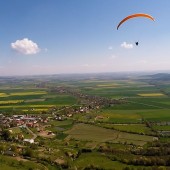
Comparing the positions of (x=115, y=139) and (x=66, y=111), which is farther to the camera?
(x=66, y=111)

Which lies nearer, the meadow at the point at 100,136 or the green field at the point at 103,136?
the meadow at the point at 100,136

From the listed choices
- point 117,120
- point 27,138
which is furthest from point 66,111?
point 27,138

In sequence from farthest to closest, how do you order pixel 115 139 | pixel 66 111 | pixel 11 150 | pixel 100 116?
pixel 66 111, pixel 100 116, pixel 115 139, pixel 11 150

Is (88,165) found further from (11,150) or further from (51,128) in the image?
(51,128)

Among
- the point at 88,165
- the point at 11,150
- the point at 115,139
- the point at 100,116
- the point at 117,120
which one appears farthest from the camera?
the point at 100,116

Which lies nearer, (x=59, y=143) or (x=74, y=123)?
(x=59, y=143)

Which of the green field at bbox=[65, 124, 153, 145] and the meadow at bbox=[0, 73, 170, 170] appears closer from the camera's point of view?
the meadow at bbox=[0, 73, 170, 170]

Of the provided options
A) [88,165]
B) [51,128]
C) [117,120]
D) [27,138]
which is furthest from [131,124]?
[88,165]

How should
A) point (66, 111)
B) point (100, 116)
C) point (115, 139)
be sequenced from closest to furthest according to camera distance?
1. point (115, 139)
2. point (100, 116)
3. point (66, 111)

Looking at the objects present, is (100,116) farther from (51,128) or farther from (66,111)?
(51,128)
